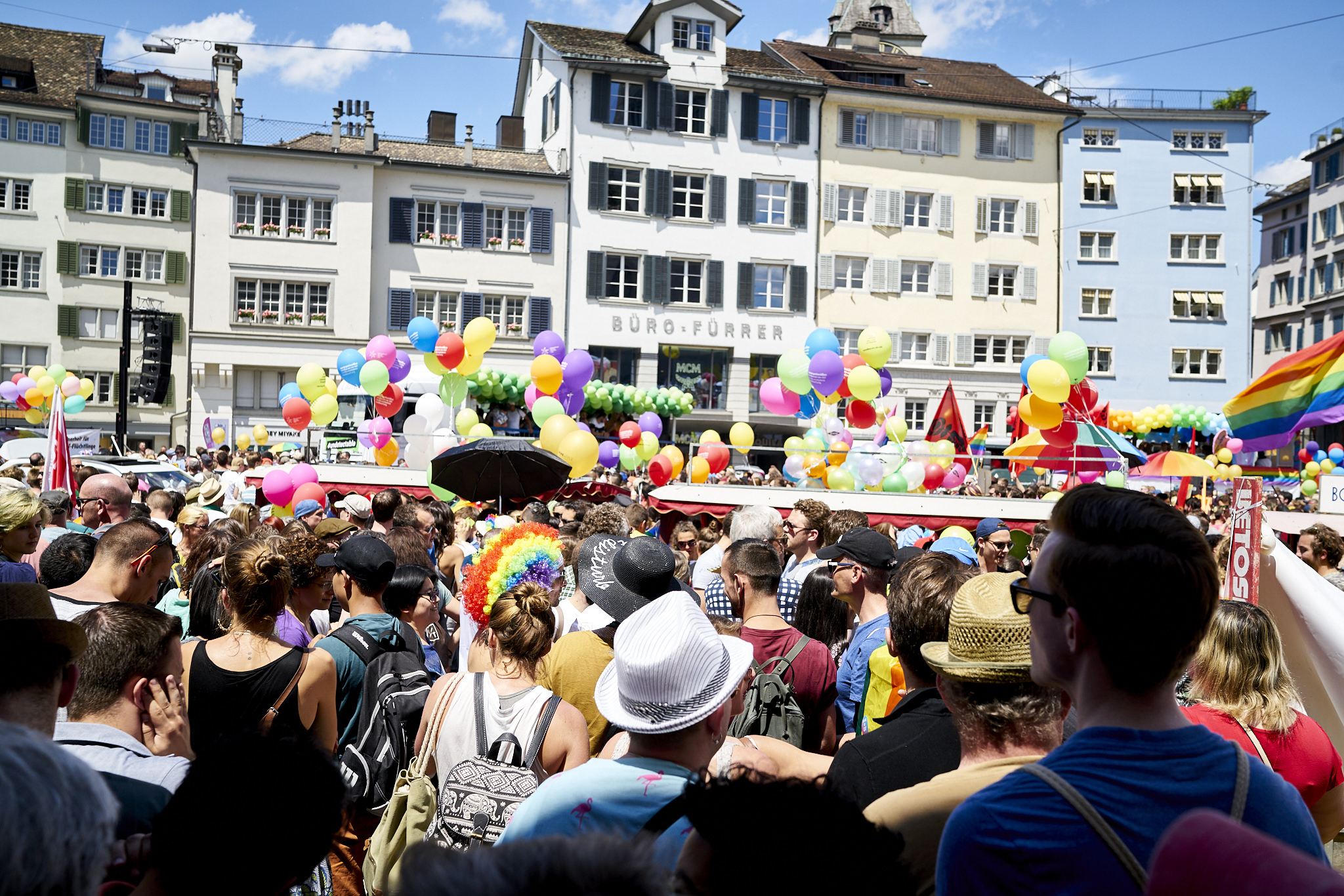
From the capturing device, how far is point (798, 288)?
38625mm

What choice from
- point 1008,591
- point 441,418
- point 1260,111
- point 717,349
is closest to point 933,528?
point 441,418

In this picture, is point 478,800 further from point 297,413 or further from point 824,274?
point 824,274

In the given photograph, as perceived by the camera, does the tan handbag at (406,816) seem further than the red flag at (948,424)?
No

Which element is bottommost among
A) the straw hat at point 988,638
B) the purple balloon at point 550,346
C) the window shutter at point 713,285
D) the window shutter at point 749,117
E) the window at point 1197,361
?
the straw hat at point 988,638

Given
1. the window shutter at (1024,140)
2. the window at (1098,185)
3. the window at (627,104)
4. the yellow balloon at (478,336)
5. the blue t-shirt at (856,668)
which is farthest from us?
the window at (1098,185)

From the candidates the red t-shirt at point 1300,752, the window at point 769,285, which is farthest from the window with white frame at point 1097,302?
the red t-shirt at point 1300,752

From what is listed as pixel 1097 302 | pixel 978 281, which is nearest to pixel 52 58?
pixel 978 281

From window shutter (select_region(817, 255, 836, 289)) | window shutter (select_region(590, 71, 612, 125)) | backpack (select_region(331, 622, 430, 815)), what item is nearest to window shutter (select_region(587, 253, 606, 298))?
window shutter (select_region(590, 71, 612, 125))

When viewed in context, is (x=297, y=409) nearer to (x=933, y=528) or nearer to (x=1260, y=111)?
(x=933, y=528)

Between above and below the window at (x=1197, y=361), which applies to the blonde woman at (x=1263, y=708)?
below

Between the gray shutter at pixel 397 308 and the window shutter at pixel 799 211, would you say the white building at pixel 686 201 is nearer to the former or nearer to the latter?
the window shutter at pixel 799 211

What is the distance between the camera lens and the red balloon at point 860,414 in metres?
16.0

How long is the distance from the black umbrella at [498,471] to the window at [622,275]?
27.4 meters

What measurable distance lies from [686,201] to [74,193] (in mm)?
20699
